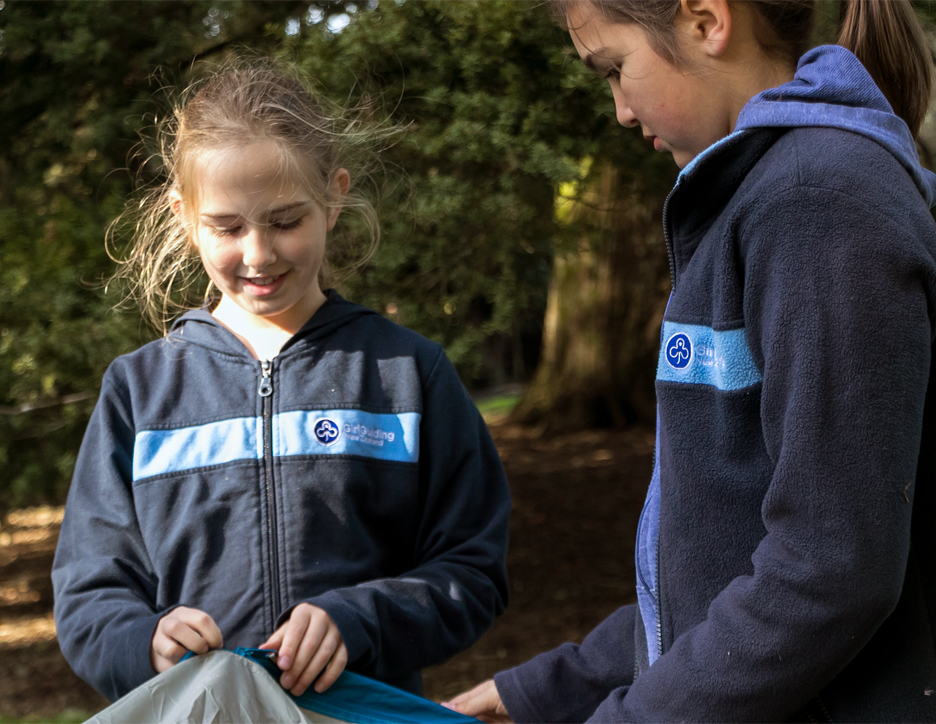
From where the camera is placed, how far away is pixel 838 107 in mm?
1168

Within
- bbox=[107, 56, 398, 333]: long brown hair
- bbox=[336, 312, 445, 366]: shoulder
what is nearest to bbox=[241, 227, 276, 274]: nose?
bbox=[107, 56, 398, 333]: long brown hair

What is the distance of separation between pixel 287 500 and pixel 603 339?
748cm

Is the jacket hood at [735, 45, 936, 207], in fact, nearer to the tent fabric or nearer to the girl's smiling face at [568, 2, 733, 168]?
the girl's smiling face at [568, 2, 733, 168]

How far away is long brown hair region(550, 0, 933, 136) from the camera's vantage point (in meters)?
1.33

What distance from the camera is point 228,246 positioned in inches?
76.9

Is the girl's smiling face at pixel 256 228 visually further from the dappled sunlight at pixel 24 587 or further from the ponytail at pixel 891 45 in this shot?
the dappled sunlight at pixel 24 587

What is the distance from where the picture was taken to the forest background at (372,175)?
348 centimetres

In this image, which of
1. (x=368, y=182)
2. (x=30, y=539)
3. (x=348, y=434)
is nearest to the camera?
(x=348, y=434)

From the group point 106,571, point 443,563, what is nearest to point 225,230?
point 106,571

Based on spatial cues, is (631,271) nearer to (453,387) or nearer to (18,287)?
(18,287)

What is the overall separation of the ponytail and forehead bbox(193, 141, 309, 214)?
3.81 feet

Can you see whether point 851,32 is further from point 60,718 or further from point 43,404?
point 60,718

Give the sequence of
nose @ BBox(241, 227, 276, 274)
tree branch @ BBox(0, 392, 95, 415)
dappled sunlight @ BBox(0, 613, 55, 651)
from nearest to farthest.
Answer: nose @ BBox(241, 227, 276, 274), tree branch @ BBox(0, 392, 95, 415), dappled sunlight @ BBox(0, 613, 55, 651)

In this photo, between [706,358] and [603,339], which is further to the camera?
[603,339]
